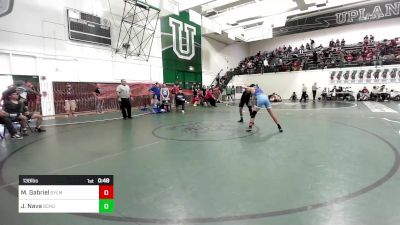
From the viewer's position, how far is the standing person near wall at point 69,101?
11.0 metres

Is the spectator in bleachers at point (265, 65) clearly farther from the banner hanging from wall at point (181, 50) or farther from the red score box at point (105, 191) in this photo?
the red score box at point (105, 191)

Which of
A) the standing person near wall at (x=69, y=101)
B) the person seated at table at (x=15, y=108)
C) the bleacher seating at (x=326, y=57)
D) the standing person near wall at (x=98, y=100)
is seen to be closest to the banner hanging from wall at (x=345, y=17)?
the bleacher seating at (x=326, y=57)

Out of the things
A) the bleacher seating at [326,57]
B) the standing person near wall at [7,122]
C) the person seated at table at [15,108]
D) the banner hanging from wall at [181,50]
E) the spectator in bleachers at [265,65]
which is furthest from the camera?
the spectator in bleachers at [265,65]

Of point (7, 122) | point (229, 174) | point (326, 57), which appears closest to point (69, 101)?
point (7, 122)

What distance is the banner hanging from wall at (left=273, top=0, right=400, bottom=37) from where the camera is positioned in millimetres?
19094

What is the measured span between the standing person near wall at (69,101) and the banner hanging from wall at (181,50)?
23.4ft

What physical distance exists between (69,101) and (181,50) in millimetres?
9726

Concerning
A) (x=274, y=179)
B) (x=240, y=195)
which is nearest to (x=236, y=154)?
(x=274, y=179)

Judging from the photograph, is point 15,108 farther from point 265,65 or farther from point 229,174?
point 265,65

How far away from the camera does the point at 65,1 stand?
439 inches

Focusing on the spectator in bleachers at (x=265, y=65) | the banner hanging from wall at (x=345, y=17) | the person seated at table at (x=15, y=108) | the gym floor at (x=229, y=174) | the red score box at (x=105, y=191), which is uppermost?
the banner hanging from wall at (x=345, y=17)

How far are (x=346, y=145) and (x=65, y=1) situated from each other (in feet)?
41.2

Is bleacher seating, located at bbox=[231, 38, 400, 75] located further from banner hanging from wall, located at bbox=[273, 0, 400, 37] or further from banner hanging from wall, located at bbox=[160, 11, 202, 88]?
banner hanging from wall, located at bbox=[160, 11, 202, 88]

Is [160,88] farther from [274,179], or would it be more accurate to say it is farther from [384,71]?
[384,71]
